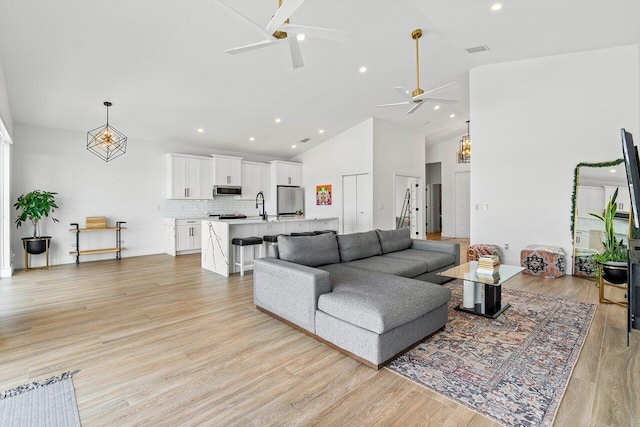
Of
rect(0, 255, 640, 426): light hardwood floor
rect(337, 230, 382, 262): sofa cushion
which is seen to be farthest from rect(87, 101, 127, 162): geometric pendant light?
rect(337, 230, 382, 262): sofa cushion

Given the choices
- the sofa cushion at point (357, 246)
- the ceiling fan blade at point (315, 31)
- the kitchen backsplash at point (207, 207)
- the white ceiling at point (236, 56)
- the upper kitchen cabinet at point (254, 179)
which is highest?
the white ceiling at point (236, 56)

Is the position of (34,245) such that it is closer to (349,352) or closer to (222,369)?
(222,369)

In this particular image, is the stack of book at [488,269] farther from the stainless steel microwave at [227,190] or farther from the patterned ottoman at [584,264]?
the stainless steel microwave at [227,190]

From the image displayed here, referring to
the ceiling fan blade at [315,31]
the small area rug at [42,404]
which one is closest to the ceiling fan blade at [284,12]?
the ceiling fan blade at [315,31]

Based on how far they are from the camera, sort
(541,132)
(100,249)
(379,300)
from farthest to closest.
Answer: (100,249)
(541,132)
(379,300)

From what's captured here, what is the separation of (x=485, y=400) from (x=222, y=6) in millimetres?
3275

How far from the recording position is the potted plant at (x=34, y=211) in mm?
5463

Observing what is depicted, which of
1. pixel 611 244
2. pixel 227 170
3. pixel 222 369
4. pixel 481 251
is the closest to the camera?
pixel 222 369

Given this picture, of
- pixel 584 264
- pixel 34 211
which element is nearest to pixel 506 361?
pixel 584 264

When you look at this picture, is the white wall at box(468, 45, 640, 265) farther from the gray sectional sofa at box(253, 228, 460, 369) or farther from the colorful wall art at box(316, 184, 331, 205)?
the colorful wall art at box(316, 184, 331, 205)

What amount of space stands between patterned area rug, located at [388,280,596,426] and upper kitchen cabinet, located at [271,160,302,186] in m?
6.71

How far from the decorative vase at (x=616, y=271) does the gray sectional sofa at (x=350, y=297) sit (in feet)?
6.48

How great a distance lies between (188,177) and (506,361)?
7354 millimetres

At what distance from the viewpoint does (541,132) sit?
5379mm
